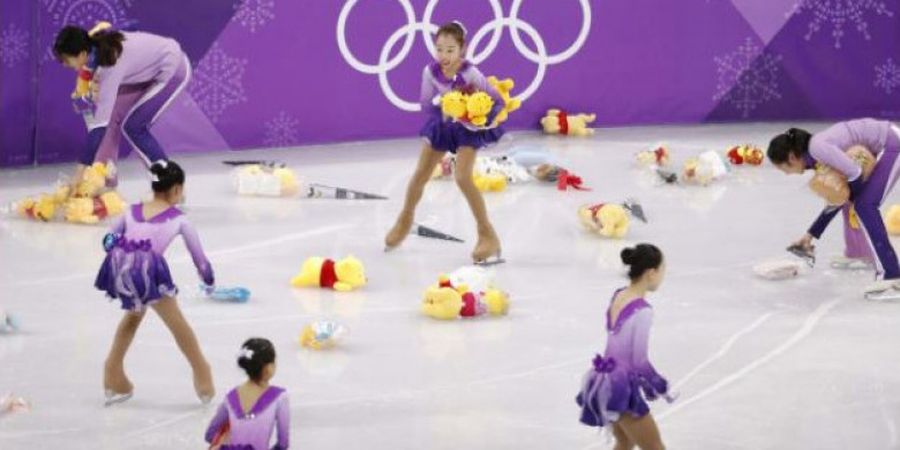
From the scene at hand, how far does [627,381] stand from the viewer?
20.6 ft

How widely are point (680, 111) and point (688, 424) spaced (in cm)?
889

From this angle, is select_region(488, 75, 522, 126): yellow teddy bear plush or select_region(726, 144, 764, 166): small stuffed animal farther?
select_region(726, 144, 764, 166): small stuffed animal

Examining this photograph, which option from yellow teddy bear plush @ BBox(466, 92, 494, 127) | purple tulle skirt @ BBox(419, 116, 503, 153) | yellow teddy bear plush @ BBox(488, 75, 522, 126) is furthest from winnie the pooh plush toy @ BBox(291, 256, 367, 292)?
yellow teddy bear plush @ BBox(488, 75, 522, 126)

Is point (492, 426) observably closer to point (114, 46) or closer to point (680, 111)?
point (114, 46)

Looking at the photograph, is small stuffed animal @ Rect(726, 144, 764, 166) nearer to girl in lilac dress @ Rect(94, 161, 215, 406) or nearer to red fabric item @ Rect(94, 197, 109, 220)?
red fabric item @ Rect(94, 197, 109, 220)

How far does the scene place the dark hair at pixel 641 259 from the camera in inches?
253

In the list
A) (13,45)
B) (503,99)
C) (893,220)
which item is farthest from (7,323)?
(893,220)

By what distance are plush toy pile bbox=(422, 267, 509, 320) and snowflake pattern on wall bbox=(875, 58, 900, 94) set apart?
8.01 meters

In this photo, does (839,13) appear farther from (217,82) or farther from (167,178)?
(167,178)

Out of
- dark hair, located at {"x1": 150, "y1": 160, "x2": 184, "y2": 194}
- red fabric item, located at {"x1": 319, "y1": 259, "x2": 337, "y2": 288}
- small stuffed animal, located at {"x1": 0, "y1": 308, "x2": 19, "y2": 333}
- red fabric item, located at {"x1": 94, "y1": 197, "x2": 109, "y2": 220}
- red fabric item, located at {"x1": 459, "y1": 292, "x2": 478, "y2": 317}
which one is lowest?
red fabric item, located at {"x1": 94, "y1": 197, "x2": 109, "y2": 220}

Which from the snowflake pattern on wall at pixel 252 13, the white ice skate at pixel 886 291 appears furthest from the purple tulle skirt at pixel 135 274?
the snowflake pattern on wall at pixel 252 13

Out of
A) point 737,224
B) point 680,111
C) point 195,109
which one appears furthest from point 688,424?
point 680,111

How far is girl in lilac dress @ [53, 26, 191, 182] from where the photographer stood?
1145 cm

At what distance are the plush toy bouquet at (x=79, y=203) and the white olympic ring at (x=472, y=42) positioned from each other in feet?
11.3
